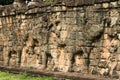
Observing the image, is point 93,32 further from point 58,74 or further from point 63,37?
point 58,74

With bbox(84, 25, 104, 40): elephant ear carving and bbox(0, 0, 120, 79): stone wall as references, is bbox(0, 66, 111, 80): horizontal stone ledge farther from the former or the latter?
bbox(84, 25, 104, 40): elephant ear carving

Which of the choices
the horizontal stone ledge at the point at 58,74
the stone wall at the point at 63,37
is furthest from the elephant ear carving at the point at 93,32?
the horizontal stone ledge at the point at 58,74

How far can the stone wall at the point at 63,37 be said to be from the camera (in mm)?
11391

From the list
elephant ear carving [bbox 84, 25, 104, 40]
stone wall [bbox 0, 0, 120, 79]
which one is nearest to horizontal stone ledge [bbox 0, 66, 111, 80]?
stone wall [bbox 0, 0, 120, 79]

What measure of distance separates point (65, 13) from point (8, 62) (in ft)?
16.2

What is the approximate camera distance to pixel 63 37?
12992 mm

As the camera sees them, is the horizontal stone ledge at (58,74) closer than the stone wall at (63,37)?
No

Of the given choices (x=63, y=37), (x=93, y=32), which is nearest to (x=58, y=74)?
(x=63, y=37)

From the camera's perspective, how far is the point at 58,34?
13.2 m

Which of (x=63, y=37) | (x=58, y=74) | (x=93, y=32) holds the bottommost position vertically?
(x=58, y=74)

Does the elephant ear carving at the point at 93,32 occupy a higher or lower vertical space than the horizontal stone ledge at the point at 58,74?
higher

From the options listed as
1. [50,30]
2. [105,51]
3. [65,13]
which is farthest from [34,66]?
[105,51]

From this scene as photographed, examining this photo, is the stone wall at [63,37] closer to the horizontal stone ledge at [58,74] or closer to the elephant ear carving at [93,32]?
the elephant ear carving at [93,32]

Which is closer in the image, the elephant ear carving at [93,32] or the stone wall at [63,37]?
the stone wall at [63,37]
